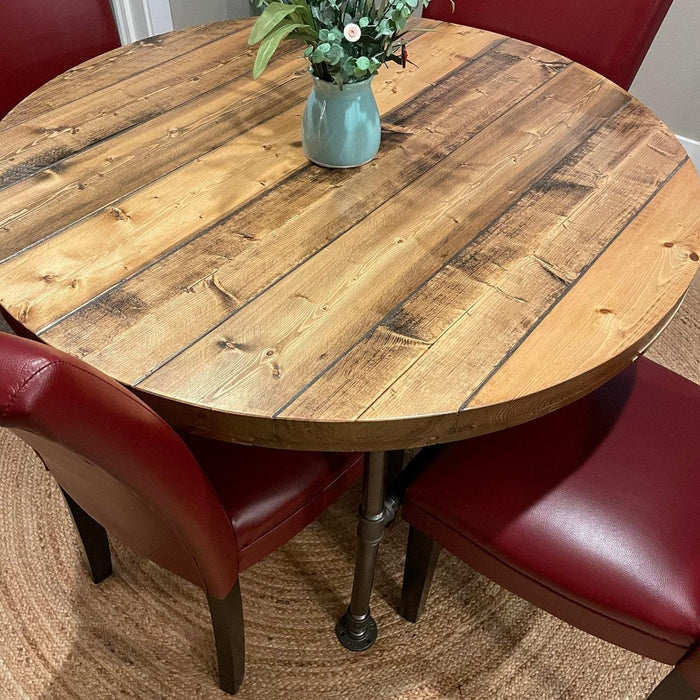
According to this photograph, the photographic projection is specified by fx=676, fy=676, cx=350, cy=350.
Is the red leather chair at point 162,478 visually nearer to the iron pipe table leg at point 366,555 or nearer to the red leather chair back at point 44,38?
the iron pipe table leg at point 366,555

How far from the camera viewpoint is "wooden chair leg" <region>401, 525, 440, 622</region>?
113cm

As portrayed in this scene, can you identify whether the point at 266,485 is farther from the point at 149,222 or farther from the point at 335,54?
the point at 335,54

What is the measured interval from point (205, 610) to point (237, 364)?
0.76 m

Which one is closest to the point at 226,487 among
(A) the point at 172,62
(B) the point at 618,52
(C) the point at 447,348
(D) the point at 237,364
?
(D) the point at 237,364

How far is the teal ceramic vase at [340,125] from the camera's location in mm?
1027

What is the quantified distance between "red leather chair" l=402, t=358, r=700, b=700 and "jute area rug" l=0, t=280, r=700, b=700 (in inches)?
12.5

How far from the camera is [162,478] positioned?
0.69 m

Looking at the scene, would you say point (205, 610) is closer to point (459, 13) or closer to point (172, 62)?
point (172, 62)

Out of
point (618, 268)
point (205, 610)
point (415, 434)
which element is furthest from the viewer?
point (205, 610)

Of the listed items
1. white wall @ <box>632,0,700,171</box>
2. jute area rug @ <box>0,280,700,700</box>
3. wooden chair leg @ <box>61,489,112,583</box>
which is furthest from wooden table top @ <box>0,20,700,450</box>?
white wall @ <box>632,0,700,171</box>

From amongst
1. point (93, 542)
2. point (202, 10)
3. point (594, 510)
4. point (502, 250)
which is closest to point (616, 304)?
point (502, 250)

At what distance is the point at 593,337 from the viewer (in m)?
0.84

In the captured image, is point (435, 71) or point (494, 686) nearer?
point (494, 686)

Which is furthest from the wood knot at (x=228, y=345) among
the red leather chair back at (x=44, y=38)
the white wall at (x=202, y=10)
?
the white wall at (x=202, y=10)
